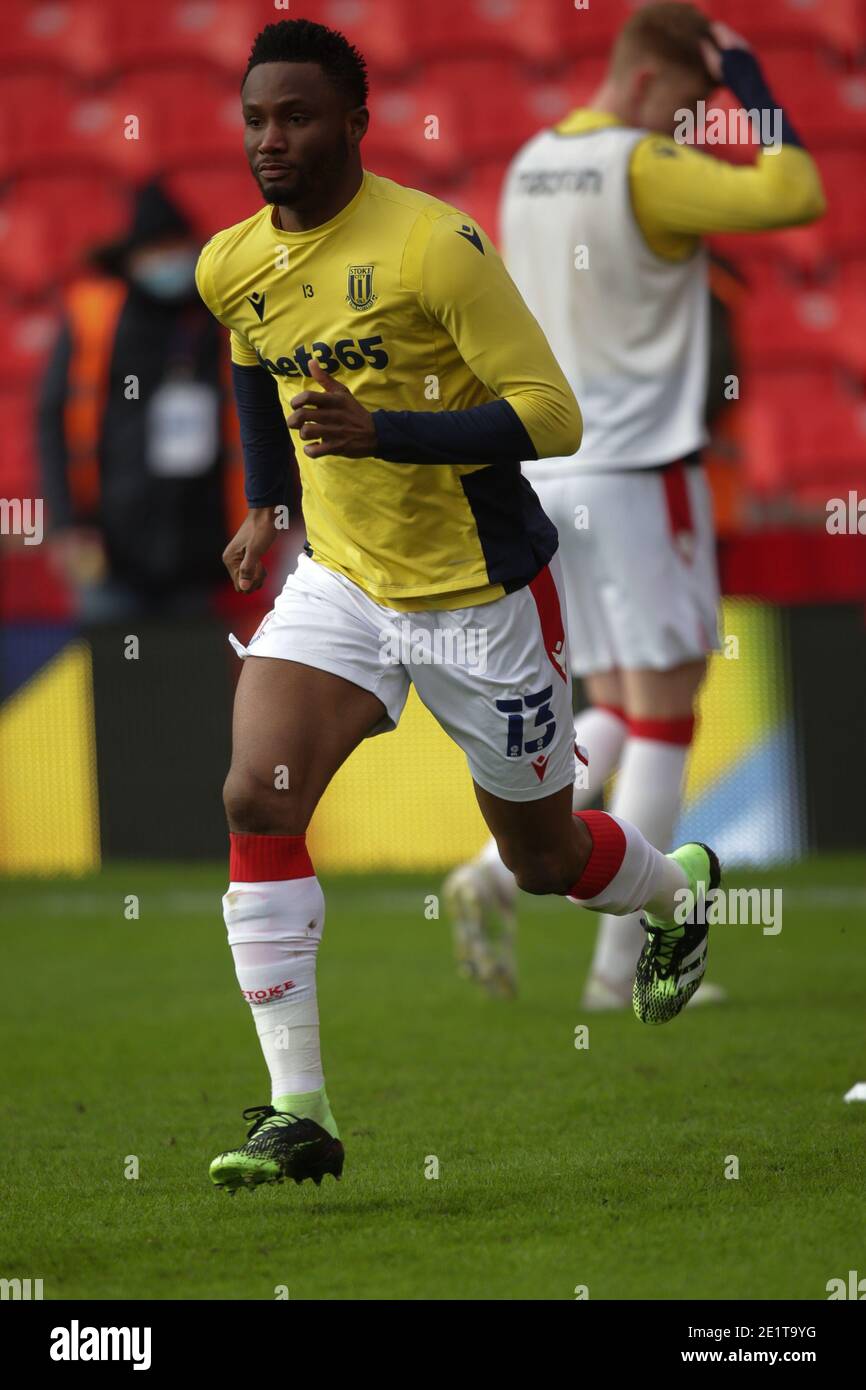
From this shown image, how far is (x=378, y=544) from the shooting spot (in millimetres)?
3297

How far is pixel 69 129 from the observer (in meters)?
11.2

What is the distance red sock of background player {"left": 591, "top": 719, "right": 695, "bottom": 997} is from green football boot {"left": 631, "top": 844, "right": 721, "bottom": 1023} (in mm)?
1039

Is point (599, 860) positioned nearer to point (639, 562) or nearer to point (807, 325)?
point (639, 562)

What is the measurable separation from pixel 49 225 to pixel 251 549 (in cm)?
815

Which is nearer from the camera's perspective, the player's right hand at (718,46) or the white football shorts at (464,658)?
the white football shorts at (464,658)

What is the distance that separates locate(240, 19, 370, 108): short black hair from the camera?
10.0ft

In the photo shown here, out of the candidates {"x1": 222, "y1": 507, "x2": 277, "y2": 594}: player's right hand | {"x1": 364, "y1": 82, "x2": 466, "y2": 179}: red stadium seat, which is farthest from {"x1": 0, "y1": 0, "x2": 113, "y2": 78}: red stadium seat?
{"x1": 222, "y1": 507, "x2": 277, "y2": 594}: player's right hand

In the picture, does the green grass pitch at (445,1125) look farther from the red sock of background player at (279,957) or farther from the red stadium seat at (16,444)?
the red stadium seat at (16,444)

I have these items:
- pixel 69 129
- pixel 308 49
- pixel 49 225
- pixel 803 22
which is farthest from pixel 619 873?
pixel 69 129

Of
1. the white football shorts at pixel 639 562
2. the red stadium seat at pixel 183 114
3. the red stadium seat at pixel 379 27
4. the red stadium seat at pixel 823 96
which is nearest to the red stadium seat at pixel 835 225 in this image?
the red stadium seat at pixel 823 96

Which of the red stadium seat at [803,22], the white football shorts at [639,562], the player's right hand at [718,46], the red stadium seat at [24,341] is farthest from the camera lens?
the red stadium seat at [24,341]

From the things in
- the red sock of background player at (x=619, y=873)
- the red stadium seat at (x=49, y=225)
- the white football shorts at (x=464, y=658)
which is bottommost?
the red sock of background player at (x=619, y=873)

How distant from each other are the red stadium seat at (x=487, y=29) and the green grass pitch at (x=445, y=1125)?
20.4 feet

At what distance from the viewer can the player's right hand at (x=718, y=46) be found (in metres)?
4.66
